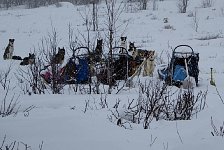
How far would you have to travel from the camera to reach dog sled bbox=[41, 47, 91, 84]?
736 cm

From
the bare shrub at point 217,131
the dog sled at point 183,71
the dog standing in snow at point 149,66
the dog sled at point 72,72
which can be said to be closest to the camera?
the bare shrub at point 217,131

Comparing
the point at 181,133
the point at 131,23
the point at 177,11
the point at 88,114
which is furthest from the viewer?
the point at 177,11

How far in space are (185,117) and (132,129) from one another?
0.96 m

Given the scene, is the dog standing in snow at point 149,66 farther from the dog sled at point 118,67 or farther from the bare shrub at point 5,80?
the bare shrub at point 5,80

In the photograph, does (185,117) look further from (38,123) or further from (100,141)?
(38,123)

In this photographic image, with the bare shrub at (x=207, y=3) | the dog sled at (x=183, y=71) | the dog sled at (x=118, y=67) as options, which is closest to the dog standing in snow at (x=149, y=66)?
the dog sled at (x=118, y=67)

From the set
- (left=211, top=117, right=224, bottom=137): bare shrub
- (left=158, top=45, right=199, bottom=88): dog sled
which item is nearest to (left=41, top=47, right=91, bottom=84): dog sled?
(left=158, top=45, right=199, bottom=88): dog sled

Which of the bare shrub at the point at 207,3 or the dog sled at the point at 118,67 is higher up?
the bare shrub at the point at 207,3

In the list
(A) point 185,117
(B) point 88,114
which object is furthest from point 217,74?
(B) point 88,114

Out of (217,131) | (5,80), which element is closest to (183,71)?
(5,80)

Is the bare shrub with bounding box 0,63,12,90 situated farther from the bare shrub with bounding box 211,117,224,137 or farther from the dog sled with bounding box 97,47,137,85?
the bare shrub with bounding box 211,117,224,137

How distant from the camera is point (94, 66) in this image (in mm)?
7801

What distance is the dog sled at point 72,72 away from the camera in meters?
7.36

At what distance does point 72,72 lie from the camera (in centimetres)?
816
